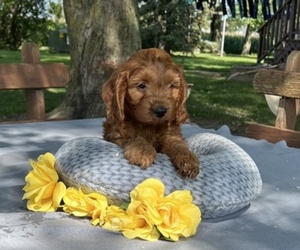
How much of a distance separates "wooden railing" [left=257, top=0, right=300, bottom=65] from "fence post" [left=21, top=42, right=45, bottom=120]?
901 cm

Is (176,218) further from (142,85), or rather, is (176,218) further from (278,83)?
(278,83)

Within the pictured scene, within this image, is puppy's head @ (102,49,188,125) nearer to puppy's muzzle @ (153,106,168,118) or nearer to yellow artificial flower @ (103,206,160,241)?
puppy's muzzle @ (153,106,168,118)

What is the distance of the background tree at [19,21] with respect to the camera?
2506 centimetres

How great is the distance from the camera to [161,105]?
2.85m

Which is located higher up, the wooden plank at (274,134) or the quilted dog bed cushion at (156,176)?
the quilted dog bed cushion at (156,176)

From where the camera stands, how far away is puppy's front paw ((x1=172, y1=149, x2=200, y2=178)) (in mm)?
2785

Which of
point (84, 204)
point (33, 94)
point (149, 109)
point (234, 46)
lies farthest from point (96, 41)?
point (234, 46)

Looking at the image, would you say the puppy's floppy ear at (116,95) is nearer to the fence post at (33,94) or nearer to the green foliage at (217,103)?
the fence post at (33,94)

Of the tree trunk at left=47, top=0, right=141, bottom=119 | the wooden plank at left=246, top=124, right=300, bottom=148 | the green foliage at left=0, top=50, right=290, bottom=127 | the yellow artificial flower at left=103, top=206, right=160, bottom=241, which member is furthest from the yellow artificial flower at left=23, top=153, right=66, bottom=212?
the green foliage at left=0, top=50, right=290, bottom=127

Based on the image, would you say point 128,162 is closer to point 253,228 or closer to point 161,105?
point 161,105

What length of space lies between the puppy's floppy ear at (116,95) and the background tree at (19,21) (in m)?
22.7

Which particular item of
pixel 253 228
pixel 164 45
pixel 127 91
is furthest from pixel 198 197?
pixel 164 45

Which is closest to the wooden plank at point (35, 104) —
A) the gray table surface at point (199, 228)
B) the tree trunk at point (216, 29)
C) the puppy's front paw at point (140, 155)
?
the gray table surface at point (199, 228)

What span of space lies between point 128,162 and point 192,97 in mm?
8938
